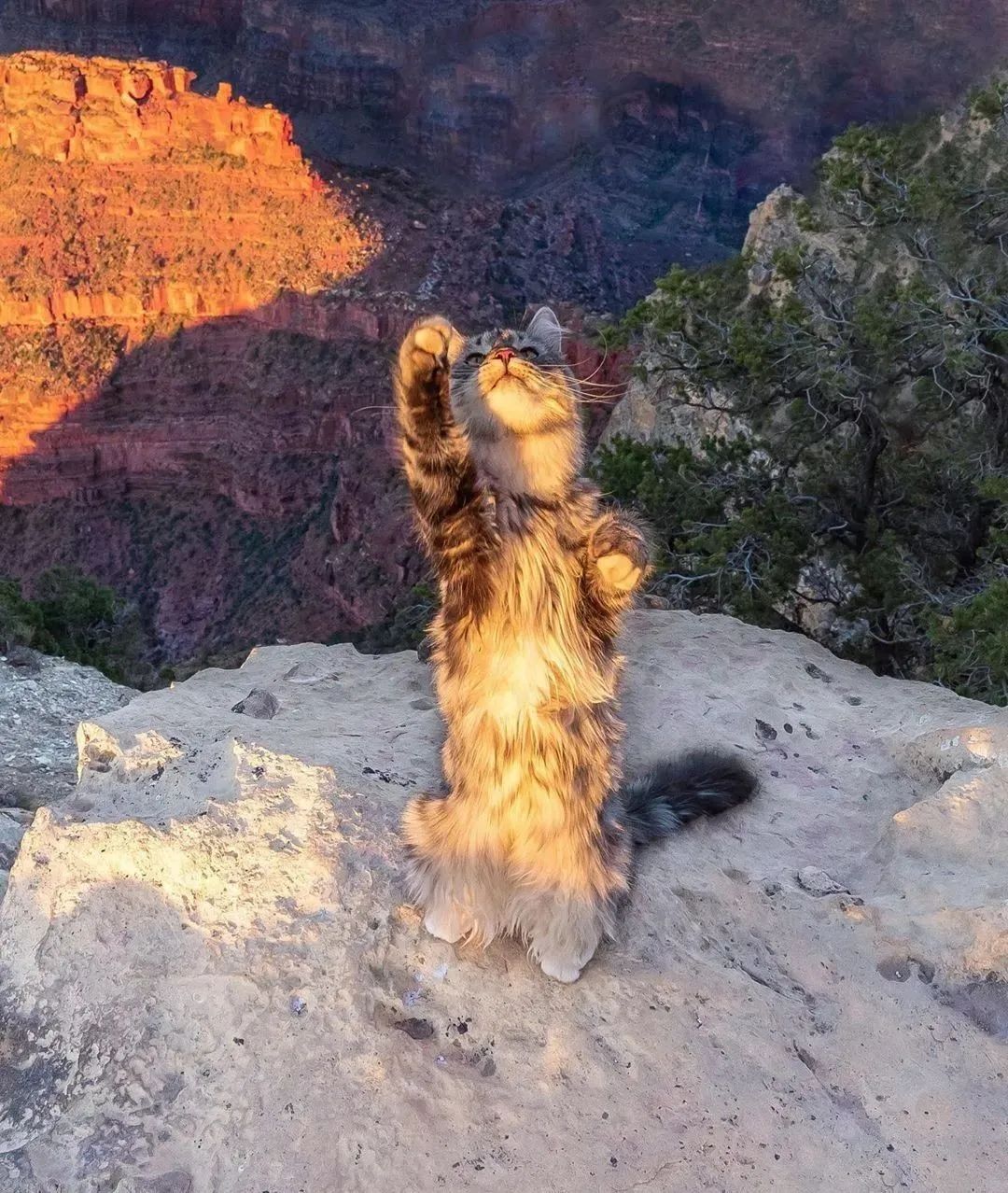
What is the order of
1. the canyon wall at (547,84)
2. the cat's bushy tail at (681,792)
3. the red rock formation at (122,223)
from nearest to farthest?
the cat's bushy tail at (681,792), the red rock formation at (122,223), the canyon wall at (547,84)

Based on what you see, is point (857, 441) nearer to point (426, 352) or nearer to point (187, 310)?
point (426, 352)

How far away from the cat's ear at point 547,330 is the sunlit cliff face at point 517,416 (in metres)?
0.24

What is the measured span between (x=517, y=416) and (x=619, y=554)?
1.97 feet

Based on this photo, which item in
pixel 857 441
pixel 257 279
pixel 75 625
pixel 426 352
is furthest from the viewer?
pixel 257 279

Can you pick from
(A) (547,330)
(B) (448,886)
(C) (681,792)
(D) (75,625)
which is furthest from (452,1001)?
(D) (75,625)

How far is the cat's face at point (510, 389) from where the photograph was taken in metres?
3.34

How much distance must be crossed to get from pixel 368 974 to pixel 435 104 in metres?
57.6

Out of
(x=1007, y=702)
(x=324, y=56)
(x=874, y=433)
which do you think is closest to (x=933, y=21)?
(x=324, y=56)

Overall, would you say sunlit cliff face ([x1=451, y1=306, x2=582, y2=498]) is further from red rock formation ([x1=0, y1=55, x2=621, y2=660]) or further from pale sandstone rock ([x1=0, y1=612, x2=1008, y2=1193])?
red rock formation ([x1=0, y1=55, x2=621, y2=660])

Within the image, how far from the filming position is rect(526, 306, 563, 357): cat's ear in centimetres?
381

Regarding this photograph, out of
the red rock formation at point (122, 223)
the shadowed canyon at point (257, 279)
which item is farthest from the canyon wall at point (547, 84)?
the red rock formation at point (122, 223)

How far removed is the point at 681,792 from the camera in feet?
13.4

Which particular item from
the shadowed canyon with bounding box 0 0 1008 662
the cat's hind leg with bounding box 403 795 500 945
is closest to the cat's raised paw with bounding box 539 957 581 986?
the cat's hind leg with bounding box 403 795 500 945

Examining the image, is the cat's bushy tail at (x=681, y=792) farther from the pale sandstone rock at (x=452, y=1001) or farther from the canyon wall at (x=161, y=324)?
the canyon wall at (x=161, y=324)
